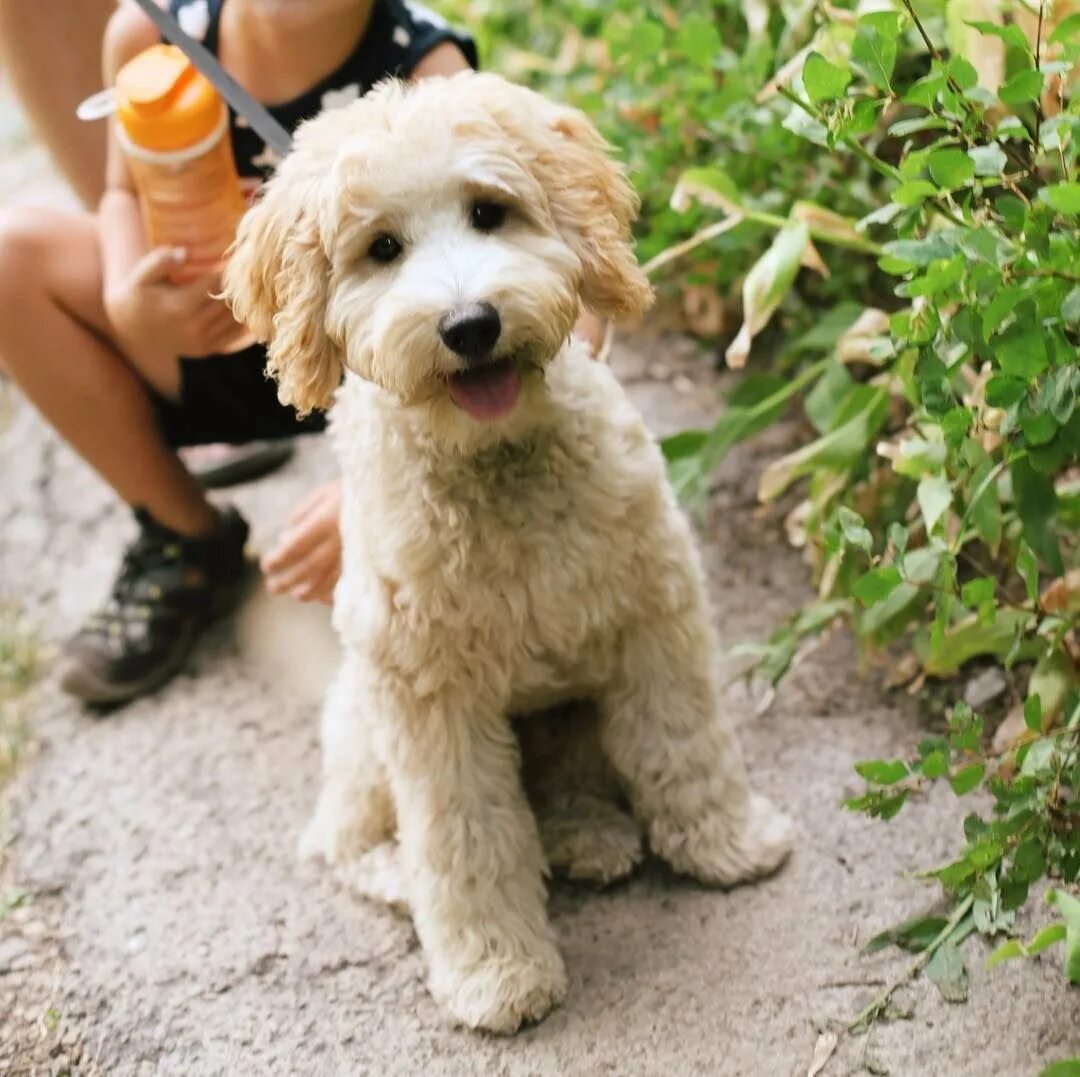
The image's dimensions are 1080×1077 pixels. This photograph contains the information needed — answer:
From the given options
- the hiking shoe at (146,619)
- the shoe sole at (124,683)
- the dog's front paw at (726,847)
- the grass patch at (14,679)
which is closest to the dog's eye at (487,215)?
the dog's front paw at (726,847)

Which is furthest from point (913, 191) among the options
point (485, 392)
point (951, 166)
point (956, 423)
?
point (485, 392)

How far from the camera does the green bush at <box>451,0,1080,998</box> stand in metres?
1.34

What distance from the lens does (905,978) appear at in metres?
1.58

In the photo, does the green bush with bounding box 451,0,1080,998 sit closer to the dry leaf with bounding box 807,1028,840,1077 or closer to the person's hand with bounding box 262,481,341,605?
the dry leaf with bounding box 807,1028,840,1077

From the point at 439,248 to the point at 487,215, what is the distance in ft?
0.27

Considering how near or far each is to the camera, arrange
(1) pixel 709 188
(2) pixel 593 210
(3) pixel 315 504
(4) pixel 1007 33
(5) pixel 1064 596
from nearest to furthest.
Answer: (4) pixel 1007 33 → (2) pixel 593 210 → (5) pixel 1064 596 → (1) pixel 709 188 → (3) pixel 315 504

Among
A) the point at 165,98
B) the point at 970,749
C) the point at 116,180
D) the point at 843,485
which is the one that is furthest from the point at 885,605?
the point at 116,180

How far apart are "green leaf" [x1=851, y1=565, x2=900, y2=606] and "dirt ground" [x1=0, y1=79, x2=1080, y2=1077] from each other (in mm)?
487

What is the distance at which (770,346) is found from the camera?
8.88 ft

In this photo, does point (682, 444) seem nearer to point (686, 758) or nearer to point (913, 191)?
point (686, 758)

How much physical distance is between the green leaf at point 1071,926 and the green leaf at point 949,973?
0.89ft

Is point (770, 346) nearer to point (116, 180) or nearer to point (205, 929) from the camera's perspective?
point (116, 180)

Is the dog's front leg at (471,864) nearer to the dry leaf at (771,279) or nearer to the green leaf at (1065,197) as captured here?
the dry leaf at (771,279)

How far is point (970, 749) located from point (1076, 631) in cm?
47
